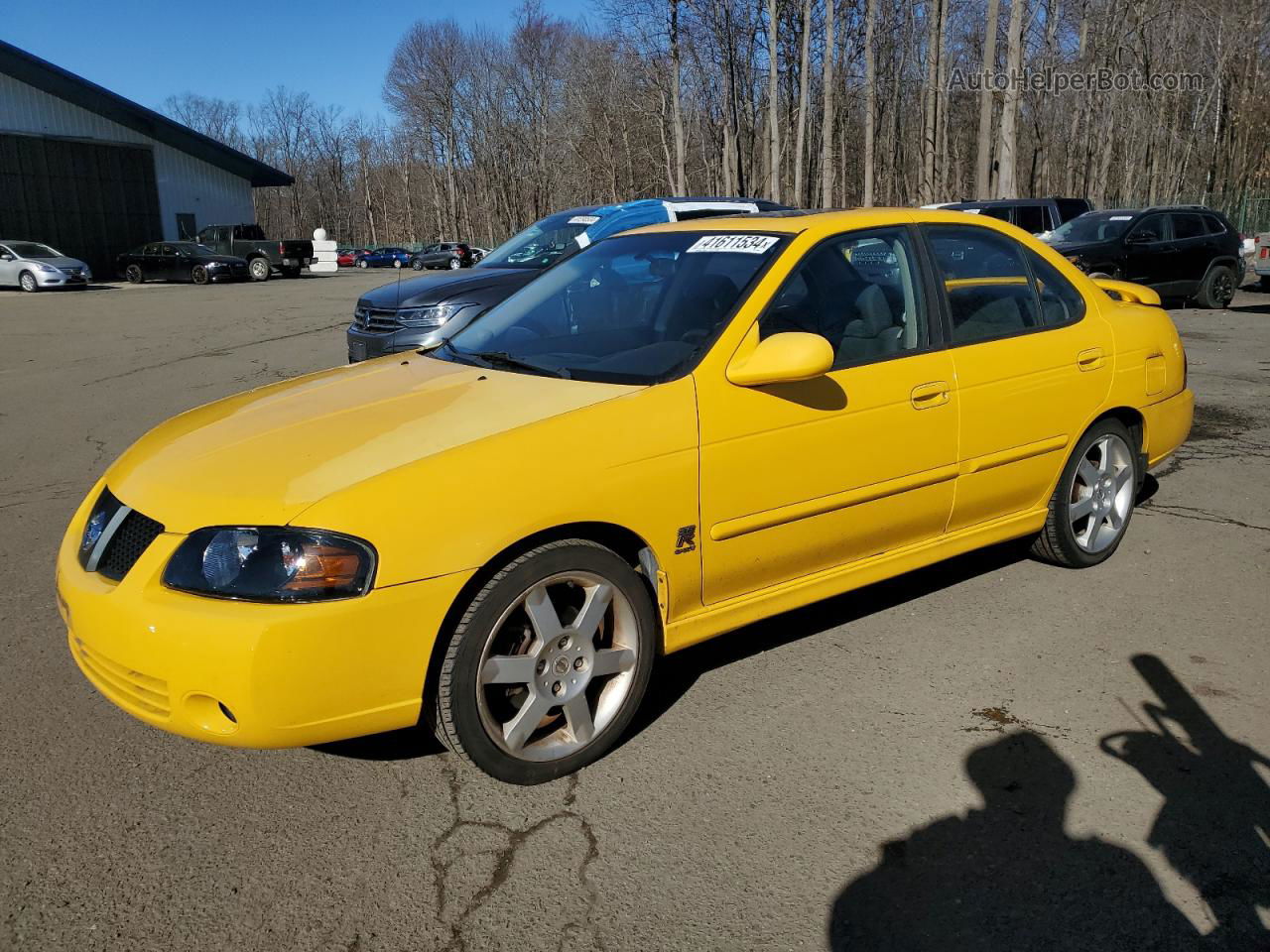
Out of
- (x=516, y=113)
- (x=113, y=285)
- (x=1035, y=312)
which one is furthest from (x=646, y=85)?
(x=1035, y=312)

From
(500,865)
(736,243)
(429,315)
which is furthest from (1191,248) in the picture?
(500,865)

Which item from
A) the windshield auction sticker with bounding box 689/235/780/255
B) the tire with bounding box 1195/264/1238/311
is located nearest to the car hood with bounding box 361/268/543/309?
the windshield auction sticker with bounding box 689/235/780/255

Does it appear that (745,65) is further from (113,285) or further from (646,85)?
(113,285)

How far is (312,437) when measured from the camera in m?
2.94

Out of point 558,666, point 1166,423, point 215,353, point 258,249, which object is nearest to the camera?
point 558,666

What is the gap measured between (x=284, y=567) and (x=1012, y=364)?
288cm

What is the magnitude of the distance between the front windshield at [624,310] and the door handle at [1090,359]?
5.18ft

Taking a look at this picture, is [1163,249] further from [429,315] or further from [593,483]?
[593,483]

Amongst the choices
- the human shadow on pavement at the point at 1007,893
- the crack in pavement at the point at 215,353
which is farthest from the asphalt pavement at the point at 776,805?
the crack in pavement at the point at 215,353

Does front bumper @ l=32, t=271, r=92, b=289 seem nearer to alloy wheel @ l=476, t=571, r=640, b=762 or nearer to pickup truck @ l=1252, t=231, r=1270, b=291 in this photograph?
pickup truck @ l=1252, t=231, r=1270, b=291

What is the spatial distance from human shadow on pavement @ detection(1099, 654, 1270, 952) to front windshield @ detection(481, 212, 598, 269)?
757 cm

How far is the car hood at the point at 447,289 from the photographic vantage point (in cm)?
869

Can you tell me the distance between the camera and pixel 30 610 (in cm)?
428

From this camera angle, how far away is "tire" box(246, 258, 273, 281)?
36000mm
